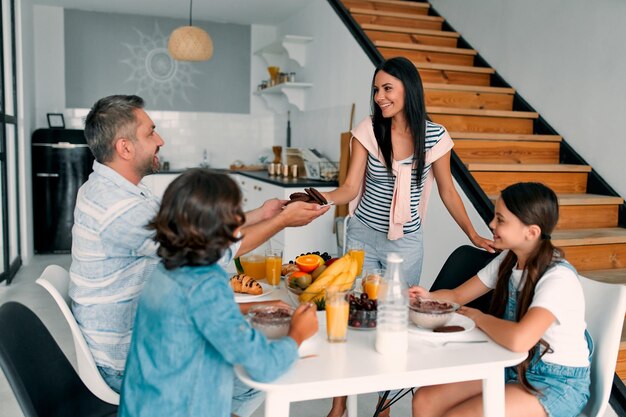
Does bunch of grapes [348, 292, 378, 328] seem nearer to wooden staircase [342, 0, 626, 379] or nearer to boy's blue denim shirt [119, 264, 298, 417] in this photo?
boy's blue denim shirt [119, 264, 298, 417]

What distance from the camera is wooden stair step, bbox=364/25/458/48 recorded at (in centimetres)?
491

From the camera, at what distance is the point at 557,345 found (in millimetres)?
1652

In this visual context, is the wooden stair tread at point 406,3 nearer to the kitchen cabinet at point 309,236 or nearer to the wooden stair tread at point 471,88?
the wooden stair tread at point 471,88

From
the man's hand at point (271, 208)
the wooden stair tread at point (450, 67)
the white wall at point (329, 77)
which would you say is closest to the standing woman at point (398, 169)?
the man's hand at point (271, 208)

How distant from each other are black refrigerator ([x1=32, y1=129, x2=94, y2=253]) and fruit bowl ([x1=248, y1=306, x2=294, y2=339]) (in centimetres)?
494

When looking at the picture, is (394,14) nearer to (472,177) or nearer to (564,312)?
(472,177)

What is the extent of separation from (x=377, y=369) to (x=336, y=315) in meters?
0.18

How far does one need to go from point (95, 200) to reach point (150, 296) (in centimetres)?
47

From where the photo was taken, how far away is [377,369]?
4.39 ft

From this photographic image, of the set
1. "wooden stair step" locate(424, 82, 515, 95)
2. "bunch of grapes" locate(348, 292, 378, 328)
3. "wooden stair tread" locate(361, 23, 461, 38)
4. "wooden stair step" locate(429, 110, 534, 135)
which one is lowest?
"bunch of grapes" locate(348, 292, 378, 328)

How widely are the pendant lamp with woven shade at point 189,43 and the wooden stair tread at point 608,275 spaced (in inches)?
135

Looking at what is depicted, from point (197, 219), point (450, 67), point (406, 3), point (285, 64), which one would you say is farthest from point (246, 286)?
point (285, 64)

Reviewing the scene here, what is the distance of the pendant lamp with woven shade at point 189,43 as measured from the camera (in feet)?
16.6

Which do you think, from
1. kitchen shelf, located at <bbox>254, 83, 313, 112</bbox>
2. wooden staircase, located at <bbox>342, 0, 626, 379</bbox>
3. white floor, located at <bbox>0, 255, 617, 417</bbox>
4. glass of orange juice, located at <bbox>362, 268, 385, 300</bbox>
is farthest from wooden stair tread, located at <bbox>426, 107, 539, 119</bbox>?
glass of orange juice, located at <bbox>362, 268, 385, 300</bbox>
